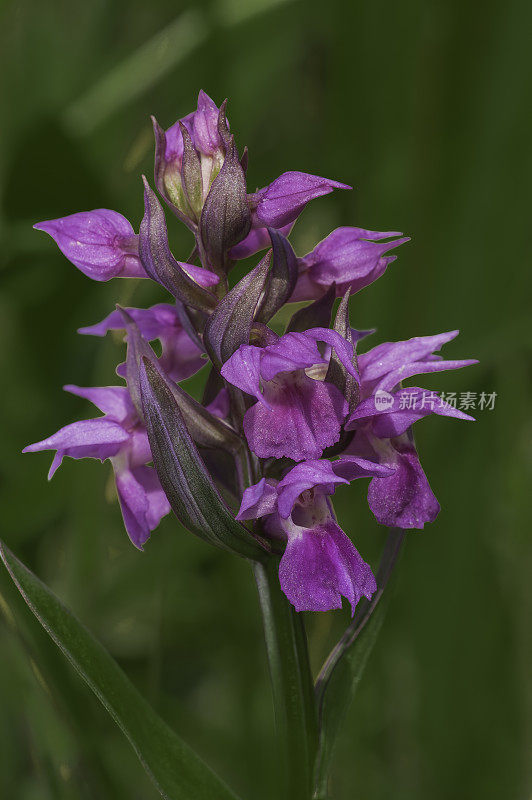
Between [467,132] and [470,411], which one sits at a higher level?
[467,132]

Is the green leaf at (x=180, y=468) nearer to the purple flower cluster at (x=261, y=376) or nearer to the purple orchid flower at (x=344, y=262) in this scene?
the purple flower cluster at (x=261, y=376)

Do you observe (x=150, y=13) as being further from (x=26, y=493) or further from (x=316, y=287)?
(x=316, y=287)

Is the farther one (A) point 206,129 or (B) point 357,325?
(B) point 357,325

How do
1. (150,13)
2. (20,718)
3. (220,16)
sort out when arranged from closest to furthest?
(20,718)
(220,16)
(150,13)

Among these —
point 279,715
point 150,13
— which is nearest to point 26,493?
point 279,715

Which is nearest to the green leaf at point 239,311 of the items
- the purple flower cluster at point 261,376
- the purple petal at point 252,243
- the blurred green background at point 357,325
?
the purple flower cluster at point 261,376

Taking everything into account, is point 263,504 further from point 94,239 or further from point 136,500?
point 94,239

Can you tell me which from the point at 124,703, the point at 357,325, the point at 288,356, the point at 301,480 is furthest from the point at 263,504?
the point at 357,325
